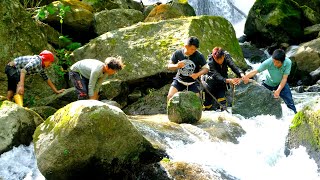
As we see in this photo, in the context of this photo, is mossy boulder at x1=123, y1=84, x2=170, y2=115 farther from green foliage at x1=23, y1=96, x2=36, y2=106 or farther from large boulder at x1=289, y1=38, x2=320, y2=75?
large boulder at x1=289, y1=38, x2=320, y2=75

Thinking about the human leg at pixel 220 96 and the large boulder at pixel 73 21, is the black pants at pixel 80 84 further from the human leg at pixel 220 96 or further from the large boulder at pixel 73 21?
the large boulder at pixel 73 21

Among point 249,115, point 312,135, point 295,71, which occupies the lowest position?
point 295,71

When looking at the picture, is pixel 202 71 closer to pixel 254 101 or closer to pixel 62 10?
pixel 254 101

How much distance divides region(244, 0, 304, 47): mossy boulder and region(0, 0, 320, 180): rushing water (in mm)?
11118

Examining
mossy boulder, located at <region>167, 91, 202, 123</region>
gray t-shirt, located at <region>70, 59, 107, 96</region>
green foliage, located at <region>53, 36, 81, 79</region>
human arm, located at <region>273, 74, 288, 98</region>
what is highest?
gray t-shirt, located at <region>70, 59, 107, 96</region>

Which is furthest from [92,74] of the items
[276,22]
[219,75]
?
[276,22]

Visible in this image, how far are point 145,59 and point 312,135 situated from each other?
17.1 feet

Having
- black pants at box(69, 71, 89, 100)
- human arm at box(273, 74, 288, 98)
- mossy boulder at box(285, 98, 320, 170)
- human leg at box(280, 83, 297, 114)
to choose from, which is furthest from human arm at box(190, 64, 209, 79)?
mossy boulder at box(285, 98, 320, 170)

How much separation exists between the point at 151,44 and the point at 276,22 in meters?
8.56

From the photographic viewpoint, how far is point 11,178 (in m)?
5.39

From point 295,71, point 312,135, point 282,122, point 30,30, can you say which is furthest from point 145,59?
point 295,71

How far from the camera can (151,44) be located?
974cm

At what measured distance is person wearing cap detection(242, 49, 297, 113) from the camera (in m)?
6.87

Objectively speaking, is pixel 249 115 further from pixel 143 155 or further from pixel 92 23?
pixel 92 23
